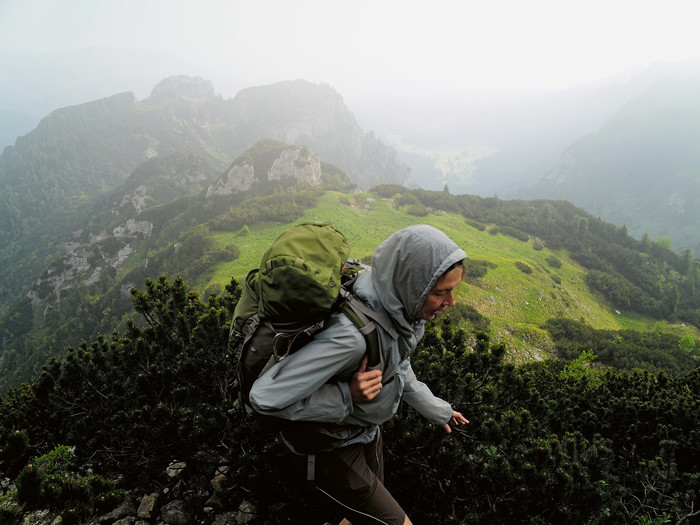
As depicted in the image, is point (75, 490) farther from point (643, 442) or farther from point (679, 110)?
point (679, 110)

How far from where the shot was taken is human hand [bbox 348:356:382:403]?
1655 millimetres

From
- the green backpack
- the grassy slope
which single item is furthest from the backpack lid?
the grassy slope

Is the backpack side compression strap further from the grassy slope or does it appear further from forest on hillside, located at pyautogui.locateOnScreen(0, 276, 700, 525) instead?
the grassy slope

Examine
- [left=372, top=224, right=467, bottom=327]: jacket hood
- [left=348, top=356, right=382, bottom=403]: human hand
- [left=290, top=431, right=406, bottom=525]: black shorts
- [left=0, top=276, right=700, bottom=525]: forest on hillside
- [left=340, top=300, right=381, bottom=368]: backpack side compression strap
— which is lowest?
[left=0, top=276, right=700, bottom=525]: forest on hillside

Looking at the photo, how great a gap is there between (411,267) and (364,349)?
0.51 m

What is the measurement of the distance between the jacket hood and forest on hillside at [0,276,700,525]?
5.42 feet

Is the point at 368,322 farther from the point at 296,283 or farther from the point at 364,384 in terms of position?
the point at 296,283

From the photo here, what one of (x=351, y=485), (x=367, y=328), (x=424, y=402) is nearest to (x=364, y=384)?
(x=367, y=328)

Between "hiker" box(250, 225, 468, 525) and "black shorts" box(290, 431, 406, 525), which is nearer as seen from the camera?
"hiker" box(250, 225, 468, 525)

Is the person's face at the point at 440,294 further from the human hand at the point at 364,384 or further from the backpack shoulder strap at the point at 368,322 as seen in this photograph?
the human hand at the point at 364,384

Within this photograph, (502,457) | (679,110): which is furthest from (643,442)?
(679,110)

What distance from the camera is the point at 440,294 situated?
1764 millimetres

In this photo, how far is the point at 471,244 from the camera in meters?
40.6

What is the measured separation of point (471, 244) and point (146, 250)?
7101 centimetres
